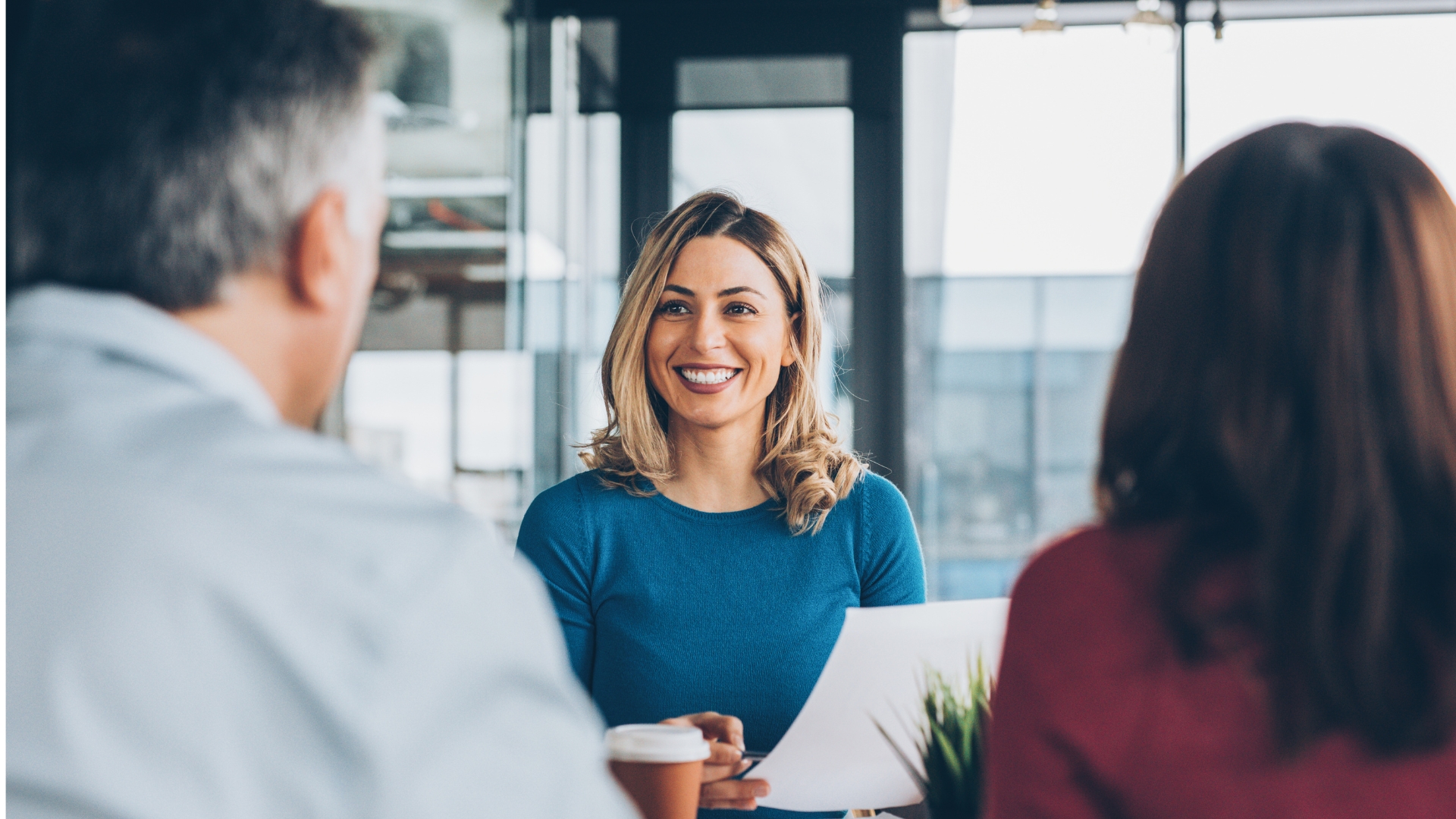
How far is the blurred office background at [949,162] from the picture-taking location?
12.4ft

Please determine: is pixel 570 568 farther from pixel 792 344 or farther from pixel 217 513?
pixel 217 513

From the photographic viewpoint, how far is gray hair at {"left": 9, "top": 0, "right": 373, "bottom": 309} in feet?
2.13

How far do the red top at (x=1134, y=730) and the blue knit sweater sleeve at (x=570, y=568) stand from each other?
958 mm

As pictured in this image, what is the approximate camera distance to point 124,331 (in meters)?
0.62

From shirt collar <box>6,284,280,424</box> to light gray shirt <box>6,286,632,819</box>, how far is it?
0.09ft

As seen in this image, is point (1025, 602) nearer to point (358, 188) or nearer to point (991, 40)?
point (358, 188)

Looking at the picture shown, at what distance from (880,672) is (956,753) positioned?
0.22m

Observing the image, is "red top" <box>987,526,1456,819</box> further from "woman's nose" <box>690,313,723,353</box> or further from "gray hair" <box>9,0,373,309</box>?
"woman's nose" <box>690,313,723,353</box>

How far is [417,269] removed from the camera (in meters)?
3.06

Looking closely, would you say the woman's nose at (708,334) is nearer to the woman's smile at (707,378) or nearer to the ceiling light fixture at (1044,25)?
the woman's smile at (707,378)

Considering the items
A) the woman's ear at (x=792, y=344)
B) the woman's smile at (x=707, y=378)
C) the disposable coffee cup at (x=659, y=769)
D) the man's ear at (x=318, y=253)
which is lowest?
the disposable coffee cup at (x=659, y=769)

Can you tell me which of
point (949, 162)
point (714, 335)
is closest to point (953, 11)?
point (949, 162)

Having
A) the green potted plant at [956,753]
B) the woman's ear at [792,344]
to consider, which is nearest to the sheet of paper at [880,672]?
the green potted plant at [956,753]

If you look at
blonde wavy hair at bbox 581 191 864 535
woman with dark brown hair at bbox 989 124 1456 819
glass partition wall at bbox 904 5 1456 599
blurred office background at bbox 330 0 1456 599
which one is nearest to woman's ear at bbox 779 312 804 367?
blonde wavy hair at bbox 581 191 864 535
